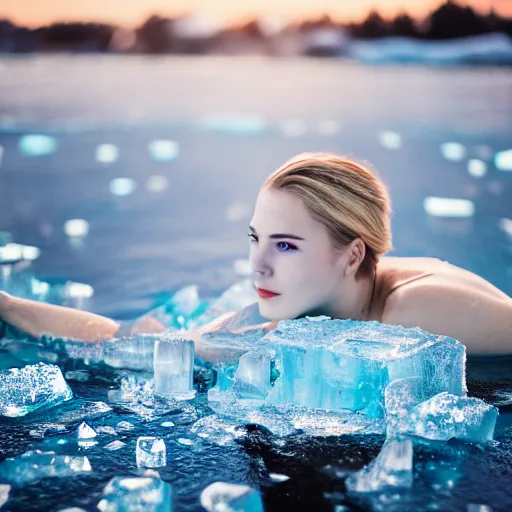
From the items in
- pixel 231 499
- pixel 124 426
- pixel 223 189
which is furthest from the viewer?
pixel 223 189

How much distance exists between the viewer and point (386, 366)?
1.56 meters

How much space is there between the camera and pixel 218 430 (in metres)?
1.56

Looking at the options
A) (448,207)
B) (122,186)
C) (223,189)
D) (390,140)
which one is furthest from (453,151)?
(122,186)

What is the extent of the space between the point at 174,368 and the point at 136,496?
1.67 feet

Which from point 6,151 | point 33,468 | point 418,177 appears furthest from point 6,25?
point 33,468

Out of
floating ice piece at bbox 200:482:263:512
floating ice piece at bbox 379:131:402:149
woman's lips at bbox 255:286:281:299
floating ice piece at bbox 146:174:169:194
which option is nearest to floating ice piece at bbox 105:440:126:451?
floating ice piece at bbox 200:482:263:512

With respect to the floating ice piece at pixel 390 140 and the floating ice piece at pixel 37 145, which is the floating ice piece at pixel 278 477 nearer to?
the floating ice piece at pixel 390 140

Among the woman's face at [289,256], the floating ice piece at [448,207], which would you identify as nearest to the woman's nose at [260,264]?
the woman's face at [289,256]

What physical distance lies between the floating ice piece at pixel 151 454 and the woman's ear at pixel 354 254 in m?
0.68

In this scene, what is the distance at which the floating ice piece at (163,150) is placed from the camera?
604 cm

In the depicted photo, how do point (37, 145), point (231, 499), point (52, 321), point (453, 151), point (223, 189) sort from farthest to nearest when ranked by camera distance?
1. point (37, 145)
2. point (453, 151)
3. point (223, 189)
4. point (52, 321)
5. point (231, 499)

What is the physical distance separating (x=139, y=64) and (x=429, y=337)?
7188 millimetres

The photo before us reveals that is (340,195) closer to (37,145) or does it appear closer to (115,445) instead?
(115,445)

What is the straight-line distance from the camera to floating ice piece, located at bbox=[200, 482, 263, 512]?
1.23 m
